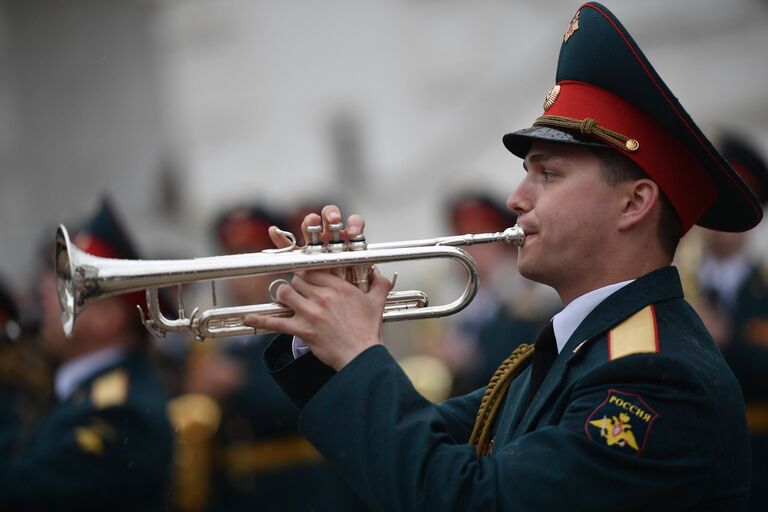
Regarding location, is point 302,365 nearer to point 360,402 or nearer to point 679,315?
point 360,402

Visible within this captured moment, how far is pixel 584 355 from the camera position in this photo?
3215 millimetres

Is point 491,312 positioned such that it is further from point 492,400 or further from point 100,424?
point 492,400

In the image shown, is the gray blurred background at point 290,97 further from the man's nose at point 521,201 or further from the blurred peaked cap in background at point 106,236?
the man's nose at point 521,201

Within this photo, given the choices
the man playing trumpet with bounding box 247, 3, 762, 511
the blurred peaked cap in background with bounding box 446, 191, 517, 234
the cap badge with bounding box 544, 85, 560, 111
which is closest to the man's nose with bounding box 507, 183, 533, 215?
the man playing trumpet with bounding box 247, 3, 762, 511

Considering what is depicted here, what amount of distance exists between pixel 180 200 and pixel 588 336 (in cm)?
1420

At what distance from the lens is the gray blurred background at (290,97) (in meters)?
14.3

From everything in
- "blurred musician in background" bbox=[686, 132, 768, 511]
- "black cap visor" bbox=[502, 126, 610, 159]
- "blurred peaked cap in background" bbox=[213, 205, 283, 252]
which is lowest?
"blurred musician in background" bbox=[686, 132, 768, 511]

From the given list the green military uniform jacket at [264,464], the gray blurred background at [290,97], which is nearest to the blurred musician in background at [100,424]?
the green military uniform jacket at [264,464]

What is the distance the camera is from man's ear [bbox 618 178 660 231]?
3311 millimetres

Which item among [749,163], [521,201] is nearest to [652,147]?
[521,201]

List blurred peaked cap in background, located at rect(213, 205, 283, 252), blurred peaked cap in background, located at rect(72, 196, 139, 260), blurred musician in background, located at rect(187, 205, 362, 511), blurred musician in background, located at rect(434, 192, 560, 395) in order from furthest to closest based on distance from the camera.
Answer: blurred peaked cap in background, located at rect(213, 205, 283, 252), blurred musician in background, located at rect(434, 192, 560, 395), blurred musician in background, located at rect(187, 205, 362, 511), blurred peaked cap in background, located at rect(72, 196, 139, 260)

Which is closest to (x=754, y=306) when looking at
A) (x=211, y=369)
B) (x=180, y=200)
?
(x=211, y=369)

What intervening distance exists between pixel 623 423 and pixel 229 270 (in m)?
1.12

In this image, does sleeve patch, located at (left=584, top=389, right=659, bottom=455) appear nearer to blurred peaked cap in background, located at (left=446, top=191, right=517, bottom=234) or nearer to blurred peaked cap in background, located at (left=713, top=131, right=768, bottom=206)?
blurred peaked cap in background, located at (left=713, top=131, right=768, bottom=206)
